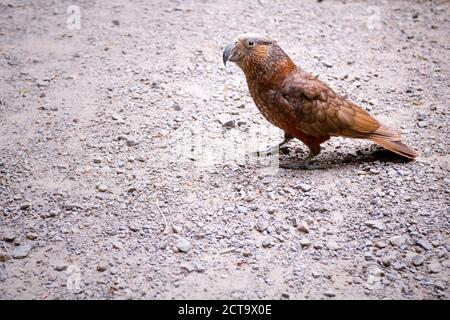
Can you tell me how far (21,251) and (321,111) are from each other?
8.58ft

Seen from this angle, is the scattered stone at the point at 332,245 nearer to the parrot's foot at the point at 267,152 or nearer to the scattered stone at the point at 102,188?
the parrot's foot at the point at 267,152

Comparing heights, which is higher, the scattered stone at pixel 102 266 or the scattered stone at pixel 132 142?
the scattered stone at pixel 132 142

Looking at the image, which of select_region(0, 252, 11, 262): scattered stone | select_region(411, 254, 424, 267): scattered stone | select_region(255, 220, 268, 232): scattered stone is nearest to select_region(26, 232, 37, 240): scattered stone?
select_region(0, 252, 11, 262): scattered stone

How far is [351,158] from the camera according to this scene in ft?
13.6

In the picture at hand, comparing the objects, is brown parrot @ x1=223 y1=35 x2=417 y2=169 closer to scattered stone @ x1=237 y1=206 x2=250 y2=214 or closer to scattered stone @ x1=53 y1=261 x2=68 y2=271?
scattered stone @ x1=237 y1=206 x2=250 y2=214

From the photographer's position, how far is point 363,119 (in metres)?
3.94

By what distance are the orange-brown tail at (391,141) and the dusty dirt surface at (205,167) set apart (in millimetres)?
124

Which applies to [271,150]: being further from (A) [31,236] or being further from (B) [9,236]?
(B) [9,236]

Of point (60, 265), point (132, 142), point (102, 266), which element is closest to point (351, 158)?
point (132, 142)

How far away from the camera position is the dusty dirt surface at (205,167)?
3.14 m

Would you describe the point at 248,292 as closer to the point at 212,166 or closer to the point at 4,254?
the point at 212,166

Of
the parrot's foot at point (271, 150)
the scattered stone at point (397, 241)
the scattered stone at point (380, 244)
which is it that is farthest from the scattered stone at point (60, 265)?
the scattered stone at point (397, 241)

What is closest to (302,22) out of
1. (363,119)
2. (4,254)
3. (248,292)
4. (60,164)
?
(363,119)

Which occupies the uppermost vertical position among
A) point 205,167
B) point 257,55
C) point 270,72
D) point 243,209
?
point 257,55
